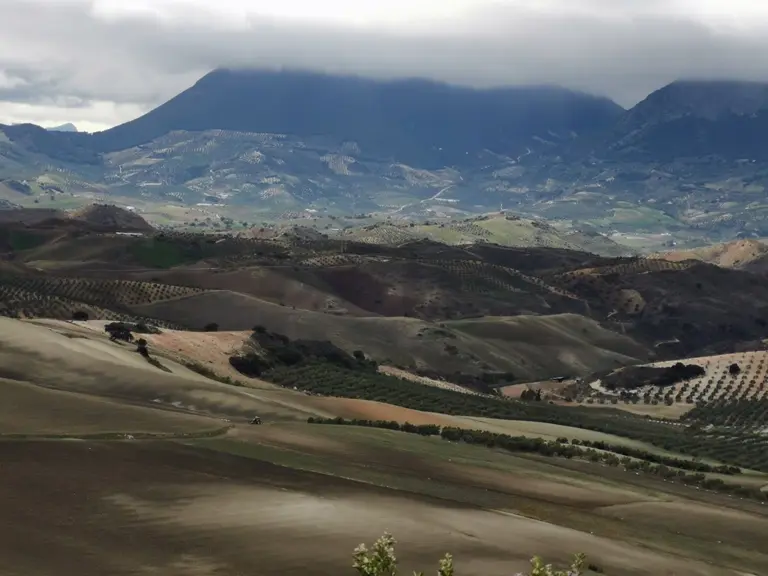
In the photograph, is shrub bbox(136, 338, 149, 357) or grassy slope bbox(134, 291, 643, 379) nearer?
shrub bbox(136, 338, 149, 357)

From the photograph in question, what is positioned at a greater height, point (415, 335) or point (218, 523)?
point (415, 335)

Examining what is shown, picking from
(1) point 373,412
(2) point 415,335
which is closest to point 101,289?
(2) point 415,335

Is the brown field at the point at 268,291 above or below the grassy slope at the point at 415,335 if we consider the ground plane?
above

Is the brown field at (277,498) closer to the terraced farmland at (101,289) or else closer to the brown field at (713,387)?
the brown field at (713,387)

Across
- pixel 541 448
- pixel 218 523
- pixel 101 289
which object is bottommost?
pixel 218 523

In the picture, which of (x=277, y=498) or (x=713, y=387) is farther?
(x=713, y=387)

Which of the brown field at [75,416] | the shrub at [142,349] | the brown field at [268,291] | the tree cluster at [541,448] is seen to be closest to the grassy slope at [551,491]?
the brown field at [75,416]

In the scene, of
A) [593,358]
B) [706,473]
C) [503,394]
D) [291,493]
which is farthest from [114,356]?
[593,358]

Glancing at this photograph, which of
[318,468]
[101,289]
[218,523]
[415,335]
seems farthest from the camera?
[101,289]

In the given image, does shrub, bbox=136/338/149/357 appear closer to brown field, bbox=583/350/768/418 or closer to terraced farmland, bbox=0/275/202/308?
brown field, bbox=583/350/768/418

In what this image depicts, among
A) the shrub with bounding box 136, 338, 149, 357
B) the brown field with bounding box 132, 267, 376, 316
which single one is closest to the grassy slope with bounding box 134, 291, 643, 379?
the brown field with bounding box 132, 267, 376, 316

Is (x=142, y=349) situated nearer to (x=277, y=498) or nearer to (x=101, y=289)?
(x=277, y=498)

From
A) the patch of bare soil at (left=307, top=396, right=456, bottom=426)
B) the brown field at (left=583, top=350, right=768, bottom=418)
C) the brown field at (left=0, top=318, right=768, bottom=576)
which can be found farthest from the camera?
the brown field at (left=583, top=350, right=768, bottom=418)

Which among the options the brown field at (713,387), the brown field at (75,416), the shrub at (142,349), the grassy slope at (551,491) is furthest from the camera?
the brown field at (713,387)
